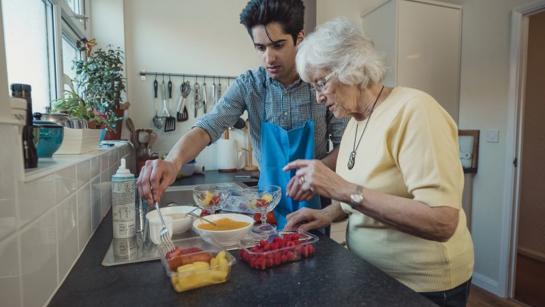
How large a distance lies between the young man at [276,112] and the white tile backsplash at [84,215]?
0.27 metres

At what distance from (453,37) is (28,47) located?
2797 millimetres

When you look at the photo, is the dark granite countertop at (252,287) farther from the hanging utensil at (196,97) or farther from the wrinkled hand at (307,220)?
the hanging utensil at (196,97)

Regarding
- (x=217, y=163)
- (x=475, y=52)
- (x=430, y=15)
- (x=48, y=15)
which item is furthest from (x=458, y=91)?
(x=48, y=15)

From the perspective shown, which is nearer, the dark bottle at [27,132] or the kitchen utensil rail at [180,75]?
the dark bottle at [27,132]

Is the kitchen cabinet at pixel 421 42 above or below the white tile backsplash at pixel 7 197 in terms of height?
above

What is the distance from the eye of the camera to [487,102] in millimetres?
2404

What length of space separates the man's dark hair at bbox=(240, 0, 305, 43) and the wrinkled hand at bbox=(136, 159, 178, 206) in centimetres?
58

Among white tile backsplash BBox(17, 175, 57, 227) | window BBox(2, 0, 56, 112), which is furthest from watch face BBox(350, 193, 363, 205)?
window BBox(2, 0, 56, 112)

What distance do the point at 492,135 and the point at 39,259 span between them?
275cm

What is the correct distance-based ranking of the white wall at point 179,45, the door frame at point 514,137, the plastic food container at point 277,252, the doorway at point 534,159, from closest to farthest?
the plastic food container at point 277,252
the door frame at point 514,137
the white wall at point 179,45
the doorway at point 534,159

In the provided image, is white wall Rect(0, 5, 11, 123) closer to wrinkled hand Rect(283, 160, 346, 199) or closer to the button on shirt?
wrinkled hand Rect(283, 160, 346, 199)

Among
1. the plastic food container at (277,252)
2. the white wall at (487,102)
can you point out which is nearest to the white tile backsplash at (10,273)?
the plastic food container at (277,252)

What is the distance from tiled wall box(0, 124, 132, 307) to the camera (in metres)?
0.41

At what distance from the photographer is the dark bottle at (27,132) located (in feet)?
1.82
